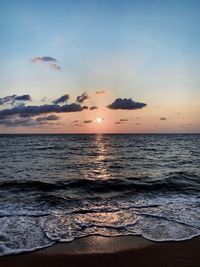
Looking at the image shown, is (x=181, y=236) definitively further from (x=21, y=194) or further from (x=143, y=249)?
(x=21, y=194)

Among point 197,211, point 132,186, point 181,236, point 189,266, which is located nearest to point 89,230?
point 181,236

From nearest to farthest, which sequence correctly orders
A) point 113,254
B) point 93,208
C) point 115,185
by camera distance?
point 113,254 < point 93,208 < point 115,185

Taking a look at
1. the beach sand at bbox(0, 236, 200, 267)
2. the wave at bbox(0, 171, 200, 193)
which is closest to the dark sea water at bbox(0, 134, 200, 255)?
the wave at bbox(0, 171, 200, 193)

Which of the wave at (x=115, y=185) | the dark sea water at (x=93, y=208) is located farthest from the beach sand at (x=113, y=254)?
the wave at (x=115, y=185)

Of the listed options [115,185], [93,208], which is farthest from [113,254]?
[115,185]

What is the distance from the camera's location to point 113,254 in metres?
6.53

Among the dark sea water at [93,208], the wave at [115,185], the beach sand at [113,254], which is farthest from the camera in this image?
the wave at [115,185]

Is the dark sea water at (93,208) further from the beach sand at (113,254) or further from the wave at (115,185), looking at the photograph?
the beach sand at (113,254)

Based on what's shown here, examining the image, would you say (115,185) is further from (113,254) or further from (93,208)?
(113,254)

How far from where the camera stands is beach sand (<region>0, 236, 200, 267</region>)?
20.1ft

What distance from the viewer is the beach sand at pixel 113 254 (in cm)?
612

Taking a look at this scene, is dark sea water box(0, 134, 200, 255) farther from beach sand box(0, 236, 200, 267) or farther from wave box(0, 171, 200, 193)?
beach sand box(0, 236, 200, 267)

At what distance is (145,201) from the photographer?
38.7ft

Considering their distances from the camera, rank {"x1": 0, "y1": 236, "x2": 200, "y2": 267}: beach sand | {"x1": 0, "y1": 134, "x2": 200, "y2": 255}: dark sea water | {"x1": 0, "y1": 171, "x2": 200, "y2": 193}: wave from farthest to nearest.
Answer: {"x1": 0, "y1": 171, "x2": 200, "y2": 193}: wave
{"x1": 0, "y1": 134, "x2": 200, "y2": 255}: dark sea water
{"x1": 0, "y1": 236, "x2": 200, "y2": 267}: beach sand
